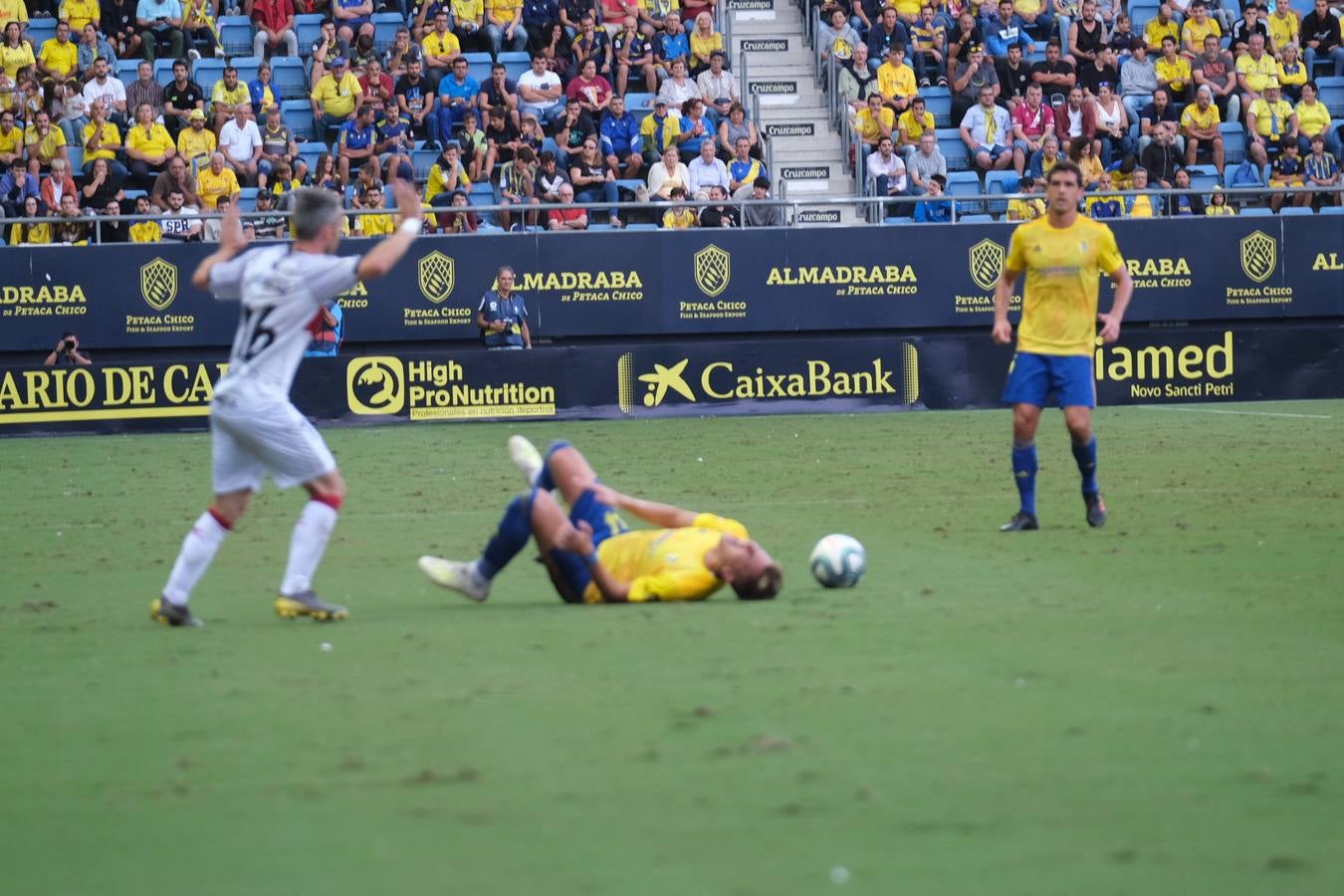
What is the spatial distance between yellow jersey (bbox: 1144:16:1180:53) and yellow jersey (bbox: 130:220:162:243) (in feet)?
49.1

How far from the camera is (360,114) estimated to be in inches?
1007

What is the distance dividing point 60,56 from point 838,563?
64.0 ft

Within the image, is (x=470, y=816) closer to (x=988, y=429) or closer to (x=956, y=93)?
(x=988, y=429)

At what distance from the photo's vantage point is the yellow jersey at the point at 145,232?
984 inches

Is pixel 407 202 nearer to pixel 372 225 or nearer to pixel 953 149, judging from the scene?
pixel 372 225

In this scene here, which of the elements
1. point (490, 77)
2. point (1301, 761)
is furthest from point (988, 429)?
point (1301, 761)

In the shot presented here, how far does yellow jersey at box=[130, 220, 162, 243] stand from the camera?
24984 mm

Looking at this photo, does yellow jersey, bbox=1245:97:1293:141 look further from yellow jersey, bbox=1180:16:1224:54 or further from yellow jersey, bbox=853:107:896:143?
yellow jersey, bbox=853:107:896:143

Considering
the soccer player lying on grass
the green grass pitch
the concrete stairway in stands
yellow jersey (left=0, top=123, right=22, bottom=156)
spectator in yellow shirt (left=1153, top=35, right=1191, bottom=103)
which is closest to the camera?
the green grass pitch

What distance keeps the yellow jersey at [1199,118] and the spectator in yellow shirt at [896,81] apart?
4.00 metres

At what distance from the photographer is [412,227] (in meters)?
8.55

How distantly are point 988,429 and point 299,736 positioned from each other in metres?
16.4

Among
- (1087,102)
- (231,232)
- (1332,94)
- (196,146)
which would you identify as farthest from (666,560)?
(1332,94)

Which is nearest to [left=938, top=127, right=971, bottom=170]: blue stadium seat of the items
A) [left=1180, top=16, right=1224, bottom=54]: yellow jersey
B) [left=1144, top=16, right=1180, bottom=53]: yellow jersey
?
[left=1144, top=16, right=1180, bottom=53]: yellow jersey
